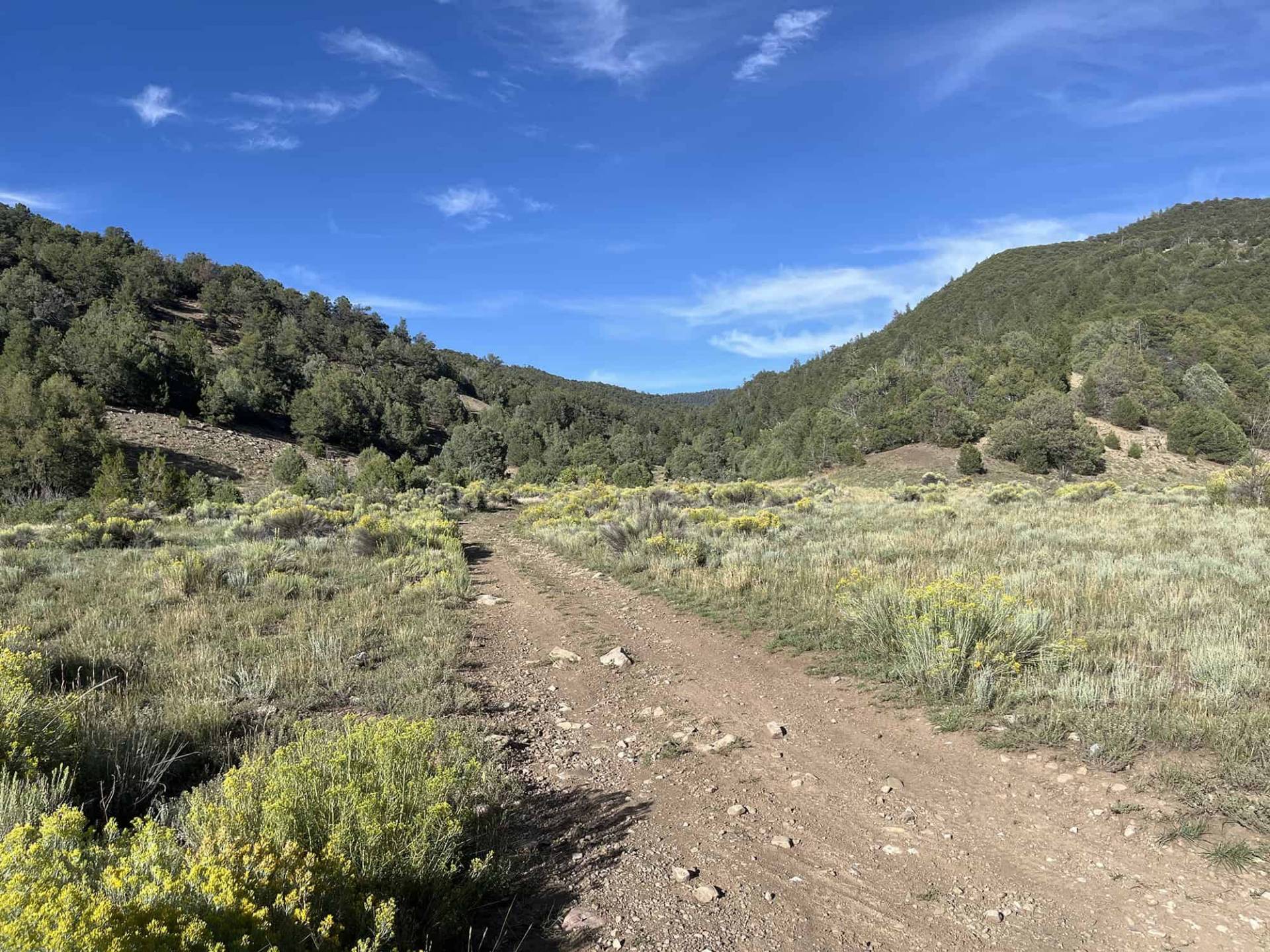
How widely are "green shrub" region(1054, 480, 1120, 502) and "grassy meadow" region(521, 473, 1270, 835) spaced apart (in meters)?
6.05

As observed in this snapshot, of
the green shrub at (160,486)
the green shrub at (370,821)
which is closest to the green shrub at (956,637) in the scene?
the green shrub at (370,821)

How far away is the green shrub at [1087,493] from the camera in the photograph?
21.9 metres

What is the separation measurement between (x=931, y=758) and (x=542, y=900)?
295 cm

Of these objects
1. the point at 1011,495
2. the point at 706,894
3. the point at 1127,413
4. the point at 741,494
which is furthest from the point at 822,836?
the point at 1127,413

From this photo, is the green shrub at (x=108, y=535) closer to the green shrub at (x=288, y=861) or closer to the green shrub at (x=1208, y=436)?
the green shrub at (x=288, y=861)

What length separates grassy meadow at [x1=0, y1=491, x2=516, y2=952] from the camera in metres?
1.90

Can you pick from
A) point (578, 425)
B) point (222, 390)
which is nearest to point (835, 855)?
point (222, 390)

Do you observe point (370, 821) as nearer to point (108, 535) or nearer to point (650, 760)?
point (650, 760)

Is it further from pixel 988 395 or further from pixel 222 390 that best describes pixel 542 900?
pixel 988 395

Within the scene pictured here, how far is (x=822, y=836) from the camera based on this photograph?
356 cm

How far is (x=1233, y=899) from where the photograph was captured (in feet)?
9.39

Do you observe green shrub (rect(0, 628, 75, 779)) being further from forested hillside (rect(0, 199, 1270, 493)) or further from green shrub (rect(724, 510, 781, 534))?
forested hillside (rect(0, 199, 1270, 493))

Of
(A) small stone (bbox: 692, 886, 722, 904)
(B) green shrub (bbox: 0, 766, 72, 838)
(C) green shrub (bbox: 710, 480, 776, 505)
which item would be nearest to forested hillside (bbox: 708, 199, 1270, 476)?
(C) green shrub (bbox: 710, 480, 776, 505)

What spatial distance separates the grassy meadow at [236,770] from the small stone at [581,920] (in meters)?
0.43
